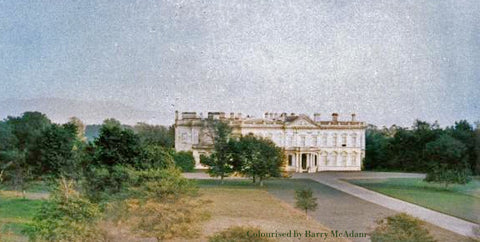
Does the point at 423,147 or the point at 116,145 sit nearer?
the point at 423,147

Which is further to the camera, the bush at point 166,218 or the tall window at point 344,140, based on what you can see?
the tall window at point 344,140

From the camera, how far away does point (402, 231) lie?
5664 millimetres

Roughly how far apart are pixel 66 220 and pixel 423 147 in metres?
4.39

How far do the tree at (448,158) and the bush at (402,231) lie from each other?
0.65m

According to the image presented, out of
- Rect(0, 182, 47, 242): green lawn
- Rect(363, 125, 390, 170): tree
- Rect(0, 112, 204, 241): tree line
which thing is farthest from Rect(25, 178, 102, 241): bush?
Rect(363, 125, 390, 170): tree

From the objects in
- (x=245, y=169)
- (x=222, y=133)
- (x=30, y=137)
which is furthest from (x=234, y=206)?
(x=30, y=137)

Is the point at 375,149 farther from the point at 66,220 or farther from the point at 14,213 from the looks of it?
the point at 14,213

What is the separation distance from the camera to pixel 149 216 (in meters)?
5.90

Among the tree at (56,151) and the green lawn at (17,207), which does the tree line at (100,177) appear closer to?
the tree at (56,151)

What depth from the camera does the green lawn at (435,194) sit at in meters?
6.13

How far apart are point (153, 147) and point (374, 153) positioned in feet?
9.10

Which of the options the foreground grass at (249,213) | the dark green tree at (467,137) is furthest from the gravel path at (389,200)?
the dark green tree at (467,137)

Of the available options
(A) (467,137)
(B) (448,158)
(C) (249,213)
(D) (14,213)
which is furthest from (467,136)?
(D) (14,213)

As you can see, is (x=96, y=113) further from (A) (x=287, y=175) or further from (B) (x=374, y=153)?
(B) (x=374, y=153)
